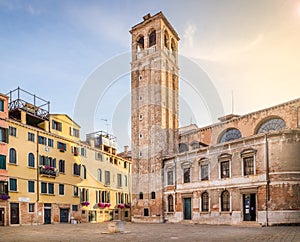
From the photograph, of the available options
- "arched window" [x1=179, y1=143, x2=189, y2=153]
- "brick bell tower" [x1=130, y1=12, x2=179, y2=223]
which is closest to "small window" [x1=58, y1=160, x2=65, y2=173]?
"brick bell tower" [x1=130, y1=12, x2=179, y2=223]

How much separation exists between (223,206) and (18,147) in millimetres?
21132

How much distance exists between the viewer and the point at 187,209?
1420 inches

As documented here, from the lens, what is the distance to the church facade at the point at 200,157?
27953mm

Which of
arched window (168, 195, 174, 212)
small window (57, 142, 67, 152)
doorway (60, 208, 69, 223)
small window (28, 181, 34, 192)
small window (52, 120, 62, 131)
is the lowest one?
doorway (60, 208, 69, 223)

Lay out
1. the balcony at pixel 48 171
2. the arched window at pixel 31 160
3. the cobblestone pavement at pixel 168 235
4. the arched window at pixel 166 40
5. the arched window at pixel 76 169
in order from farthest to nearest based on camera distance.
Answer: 1. the arched window at pixel 166 40
2. the arched window at pixel 76 169
3. the balcony at pixel 48 171
4. the arched window at pixel 31 160
5. the cobblestone pavement at pixel 168 235

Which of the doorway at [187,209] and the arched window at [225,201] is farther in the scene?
the doorway at [187,209]

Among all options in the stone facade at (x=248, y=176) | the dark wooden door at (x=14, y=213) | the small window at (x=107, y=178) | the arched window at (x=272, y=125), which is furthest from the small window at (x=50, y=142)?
the arched window at (x=272, y=125)

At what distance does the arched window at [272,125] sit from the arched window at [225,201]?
830 cm

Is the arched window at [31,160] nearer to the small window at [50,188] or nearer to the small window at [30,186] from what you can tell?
the small window at [30,186]

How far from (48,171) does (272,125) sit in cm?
2454

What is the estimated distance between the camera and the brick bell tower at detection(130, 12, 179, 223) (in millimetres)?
40781

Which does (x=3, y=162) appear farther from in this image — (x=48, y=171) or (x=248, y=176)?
(x=248, y=176)

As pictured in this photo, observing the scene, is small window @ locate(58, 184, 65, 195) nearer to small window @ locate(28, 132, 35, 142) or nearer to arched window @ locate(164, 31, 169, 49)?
small window @ locate(28, 132, 35, 142)

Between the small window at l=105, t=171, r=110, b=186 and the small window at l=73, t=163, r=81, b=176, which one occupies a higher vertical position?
the small window at l=73, t=163, r=81, b=176
